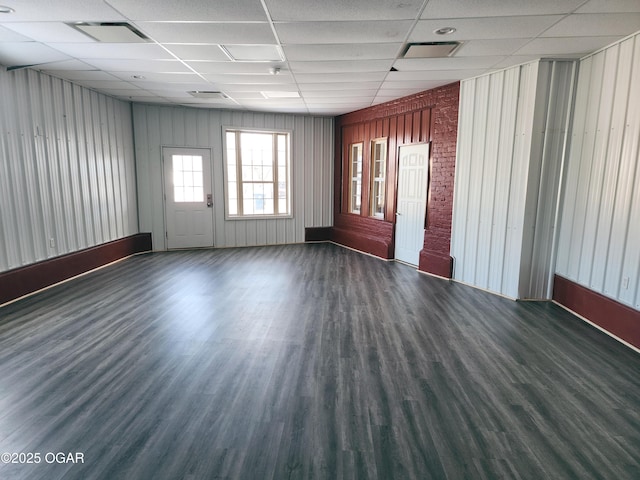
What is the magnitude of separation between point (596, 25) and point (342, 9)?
238cm

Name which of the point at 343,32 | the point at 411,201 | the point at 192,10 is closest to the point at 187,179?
the point at 411,201

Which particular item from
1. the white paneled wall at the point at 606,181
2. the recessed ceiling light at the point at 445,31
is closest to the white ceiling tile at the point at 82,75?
the recessed ceiling light at the point at 445,31

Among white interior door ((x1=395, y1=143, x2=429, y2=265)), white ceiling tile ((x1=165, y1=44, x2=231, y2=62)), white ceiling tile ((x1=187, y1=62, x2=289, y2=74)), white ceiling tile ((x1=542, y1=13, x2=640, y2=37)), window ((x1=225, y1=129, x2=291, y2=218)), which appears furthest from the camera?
window ((x1=225, y1=129, x2=291, y2=218))

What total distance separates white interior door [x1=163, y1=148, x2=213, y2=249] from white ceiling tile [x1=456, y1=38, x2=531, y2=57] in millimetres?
5619

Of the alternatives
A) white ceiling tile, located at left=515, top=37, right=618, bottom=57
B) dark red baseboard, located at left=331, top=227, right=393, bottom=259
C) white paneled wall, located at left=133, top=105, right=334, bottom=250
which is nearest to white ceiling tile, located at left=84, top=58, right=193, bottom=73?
white paneled wall, located at left=133, top=105, right=334, bottom=250

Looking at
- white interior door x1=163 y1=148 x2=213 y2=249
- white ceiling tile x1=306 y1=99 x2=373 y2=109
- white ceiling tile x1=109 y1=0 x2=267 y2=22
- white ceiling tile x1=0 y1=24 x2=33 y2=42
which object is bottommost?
white interior door x1=163 y1=148 x2=213 y2=249

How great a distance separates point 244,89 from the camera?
5930mm

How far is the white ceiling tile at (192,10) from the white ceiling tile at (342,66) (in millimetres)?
1407

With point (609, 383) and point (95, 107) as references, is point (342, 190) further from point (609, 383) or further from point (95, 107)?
point (609, 383)

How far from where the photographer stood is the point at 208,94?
6.34 meters

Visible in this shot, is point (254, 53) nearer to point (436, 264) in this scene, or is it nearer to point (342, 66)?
point (342, 66)

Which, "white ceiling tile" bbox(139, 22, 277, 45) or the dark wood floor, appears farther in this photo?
"white ceiling tile" bbox(139, 22, 277, 45)

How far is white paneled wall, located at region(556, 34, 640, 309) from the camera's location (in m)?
3.53

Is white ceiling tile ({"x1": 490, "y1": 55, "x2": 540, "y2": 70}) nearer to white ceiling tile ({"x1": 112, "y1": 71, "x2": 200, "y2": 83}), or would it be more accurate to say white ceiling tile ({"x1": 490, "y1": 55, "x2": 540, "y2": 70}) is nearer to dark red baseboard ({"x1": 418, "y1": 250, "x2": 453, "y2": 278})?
dark red baseboard ({"x1": 418, "y1": 250, "x2": 453, "y2": 278})
